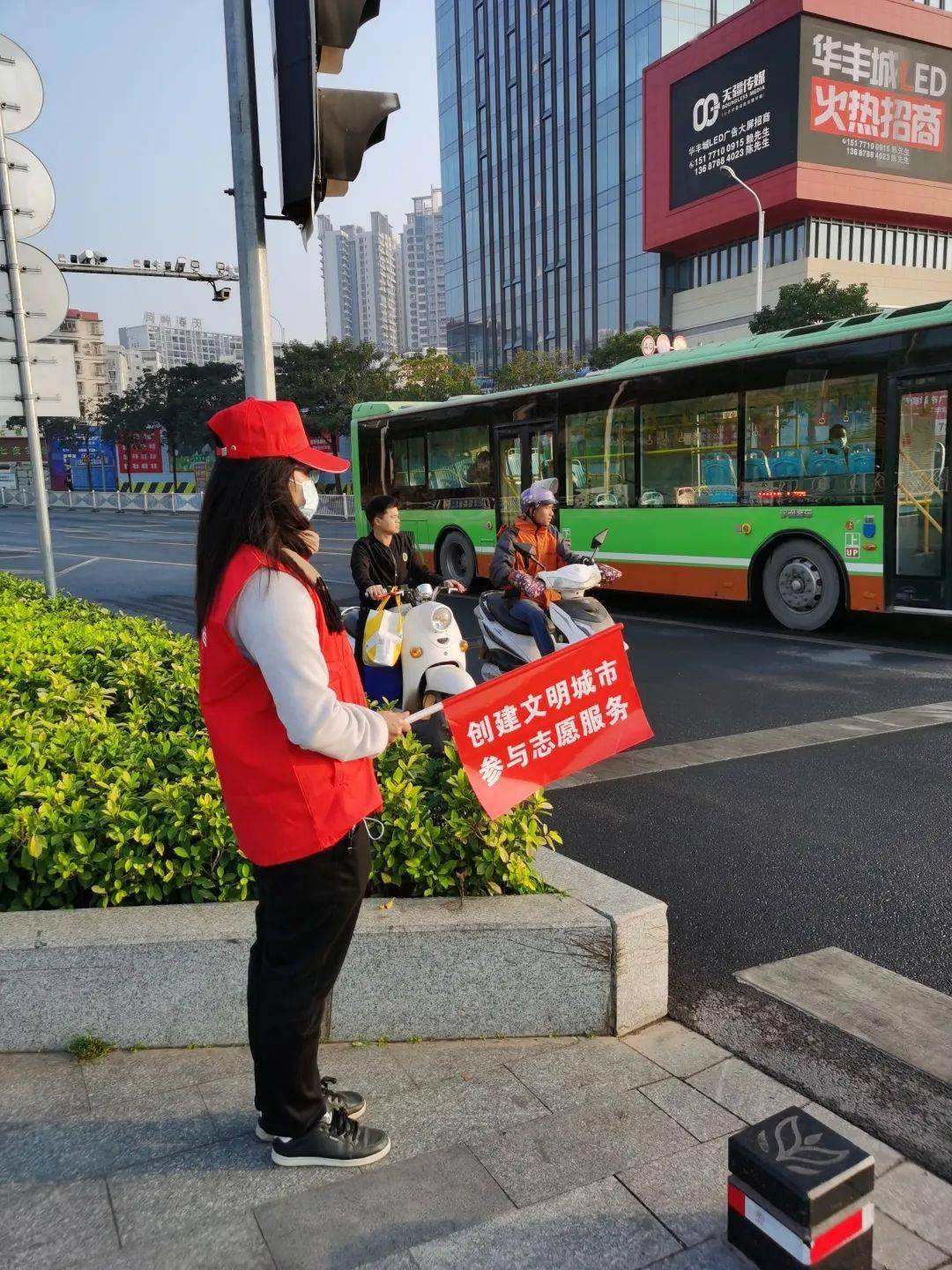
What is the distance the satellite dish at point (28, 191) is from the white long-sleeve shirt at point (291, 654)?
21.0 ft

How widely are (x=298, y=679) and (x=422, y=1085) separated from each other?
4.41 ft

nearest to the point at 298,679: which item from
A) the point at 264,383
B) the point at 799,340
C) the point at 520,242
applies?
the point at 264,383

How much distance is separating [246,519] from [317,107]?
1.90 metres

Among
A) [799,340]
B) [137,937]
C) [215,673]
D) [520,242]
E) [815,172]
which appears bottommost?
[137,937]

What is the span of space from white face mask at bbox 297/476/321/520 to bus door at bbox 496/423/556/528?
1137 centimetres

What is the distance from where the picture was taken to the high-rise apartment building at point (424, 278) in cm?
15575

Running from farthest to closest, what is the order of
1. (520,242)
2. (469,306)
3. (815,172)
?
(469,306)
(520,242)
(815,172)

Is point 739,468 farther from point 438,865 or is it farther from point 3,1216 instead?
point 3,1216

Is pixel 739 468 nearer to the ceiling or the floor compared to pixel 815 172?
nearer to the floor

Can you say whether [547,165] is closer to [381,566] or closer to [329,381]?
[329,381]

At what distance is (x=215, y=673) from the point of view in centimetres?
219

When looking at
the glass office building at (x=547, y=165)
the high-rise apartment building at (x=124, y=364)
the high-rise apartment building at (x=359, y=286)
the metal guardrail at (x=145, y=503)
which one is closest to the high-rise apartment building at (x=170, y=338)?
the high-rise apartment building at (x=124, y=364)

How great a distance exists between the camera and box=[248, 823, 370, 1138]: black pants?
88.5 inches

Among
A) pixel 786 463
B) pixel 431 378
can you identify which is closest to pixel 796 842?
pixel 786 463
